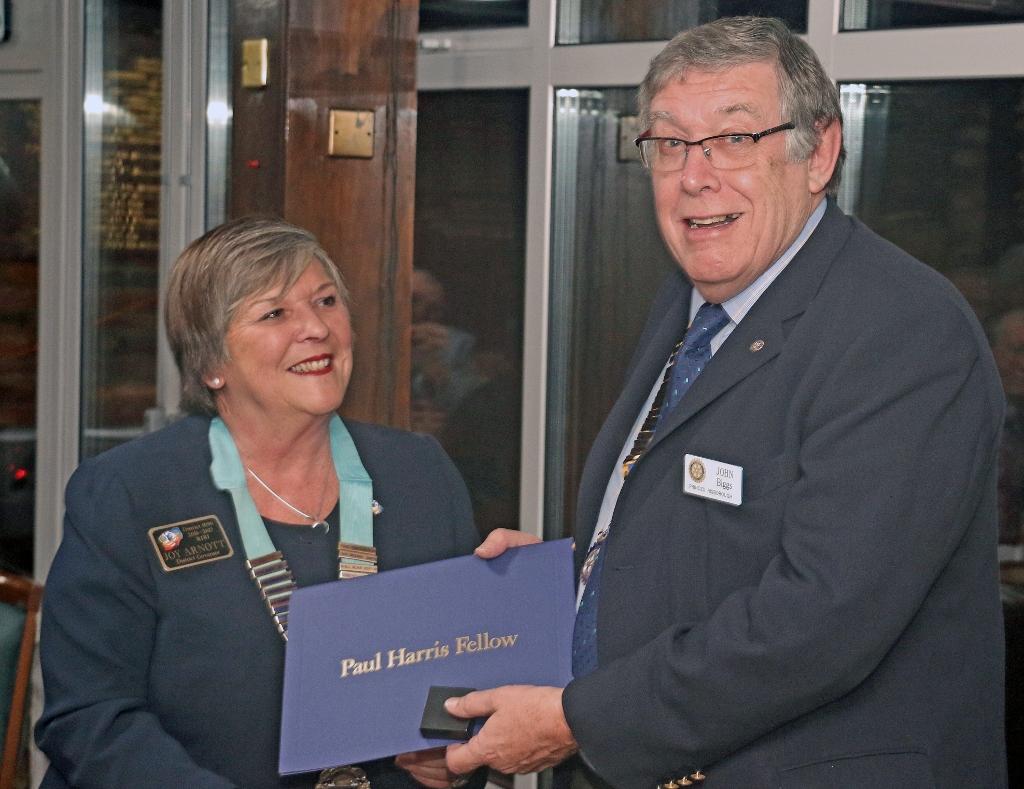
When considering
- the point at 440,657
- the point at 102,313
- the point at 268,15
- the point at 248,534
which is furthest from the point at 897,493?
the point at 102,313

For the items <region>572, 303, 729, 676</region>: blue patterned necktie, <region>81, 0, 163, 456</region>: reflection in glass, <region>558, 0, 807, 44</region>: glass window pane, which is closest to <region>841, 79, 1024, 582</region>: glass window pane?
<region>558, 0, 807, 44</region>: glass window pane

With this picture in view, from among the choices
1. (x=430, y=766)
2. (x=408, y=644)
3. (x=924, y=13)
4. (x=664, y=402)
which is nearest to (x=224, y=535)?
(x=408, y=644)

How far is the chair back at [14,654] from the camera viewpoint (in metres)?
2.37

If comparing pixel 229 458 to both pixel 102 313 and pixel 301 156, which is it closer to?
pixel 301 156

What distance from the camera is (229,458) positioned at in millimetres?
2139

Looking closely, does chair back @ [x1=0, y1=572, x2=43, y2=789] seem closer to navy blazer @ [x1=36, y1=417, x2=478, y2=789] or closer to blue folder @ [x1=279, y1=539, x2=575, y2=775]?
navy blazer @ [x1=36, y1=417, x2=478, y2=789]

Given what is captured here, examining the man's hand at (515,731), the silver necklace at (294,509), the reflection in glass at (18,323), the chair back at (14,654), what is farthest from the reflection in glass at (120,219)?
the man's hand at (515,731)

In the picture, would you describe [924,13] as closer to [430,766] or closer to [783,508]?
[783,508]

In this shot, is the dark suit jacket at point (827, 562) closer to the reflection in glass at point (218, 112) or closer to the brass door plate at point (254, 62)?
the brass door plate at point (254, 62)

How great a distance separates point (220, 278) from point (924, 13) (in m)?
1.96

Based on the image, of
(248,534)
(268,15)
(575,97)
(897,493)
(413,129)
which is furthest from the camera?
(575,97)

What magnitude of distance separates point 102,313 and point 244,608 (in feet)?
9.49

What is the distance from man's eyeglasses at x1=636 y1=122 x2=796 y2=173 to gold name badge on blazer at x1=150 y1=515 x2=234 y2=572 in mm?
896

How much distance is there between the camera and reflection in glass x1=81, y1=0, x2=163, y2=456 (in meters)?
4.43
